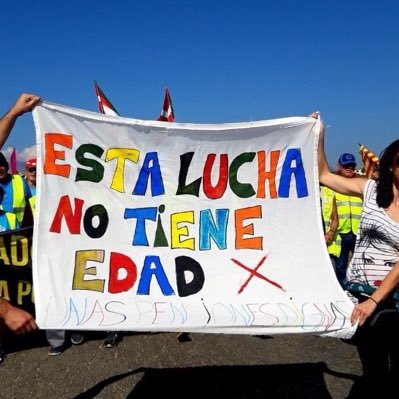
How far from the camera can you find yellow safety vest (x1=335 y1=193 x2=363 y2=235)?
582 cm

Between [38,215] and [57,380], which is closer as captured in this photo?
[38,215]

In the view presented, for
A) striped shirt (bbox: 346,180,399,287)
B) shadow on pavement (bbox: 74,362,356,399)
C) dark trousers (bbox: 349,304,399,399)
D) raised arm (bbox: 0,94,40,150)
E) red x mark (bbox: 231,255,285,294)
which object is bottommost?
shadow on pavement (bbox: 74,362,356,399)

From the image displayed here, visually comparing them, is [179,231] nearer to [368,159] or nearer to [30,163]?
[30,163]

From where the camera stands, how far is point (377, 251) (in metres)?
2.63

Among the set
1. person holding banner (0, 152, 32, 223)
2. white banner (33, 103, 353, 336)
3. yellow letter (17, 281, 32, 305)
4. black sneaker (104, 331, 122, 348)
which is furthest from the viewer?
black sneaker (104, 331, 122, 348)

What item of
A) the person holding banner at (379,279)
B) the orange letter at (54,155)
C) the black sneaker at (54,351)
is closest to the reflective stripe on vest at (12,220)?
the black sneaker at (54,351)

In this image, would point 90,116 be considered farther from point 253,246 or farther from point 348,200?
point 348,200

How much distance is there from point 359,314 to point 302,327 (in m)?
0.31

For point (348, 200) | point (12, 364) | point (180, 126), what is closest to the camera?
point (180, 126)

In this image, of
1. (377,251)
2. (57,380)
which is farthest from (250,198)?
(57,380)

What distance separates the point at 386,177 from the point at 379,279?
564mm

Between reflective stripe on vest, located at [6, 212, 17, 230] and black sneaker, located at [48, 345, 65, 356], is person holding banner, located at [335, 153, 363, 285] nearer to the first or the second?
black sneaker, located at [48, 345, 65, 356]

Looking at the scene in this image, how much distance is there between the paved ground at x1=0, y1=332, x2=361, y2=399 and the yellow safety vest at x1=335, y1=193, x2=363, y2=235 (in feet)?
5.26

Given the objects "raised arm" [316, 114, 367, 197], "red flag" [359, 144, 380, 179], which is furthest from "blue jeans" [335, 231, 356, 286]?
"raised arm" [316, 114, 367, 197]
